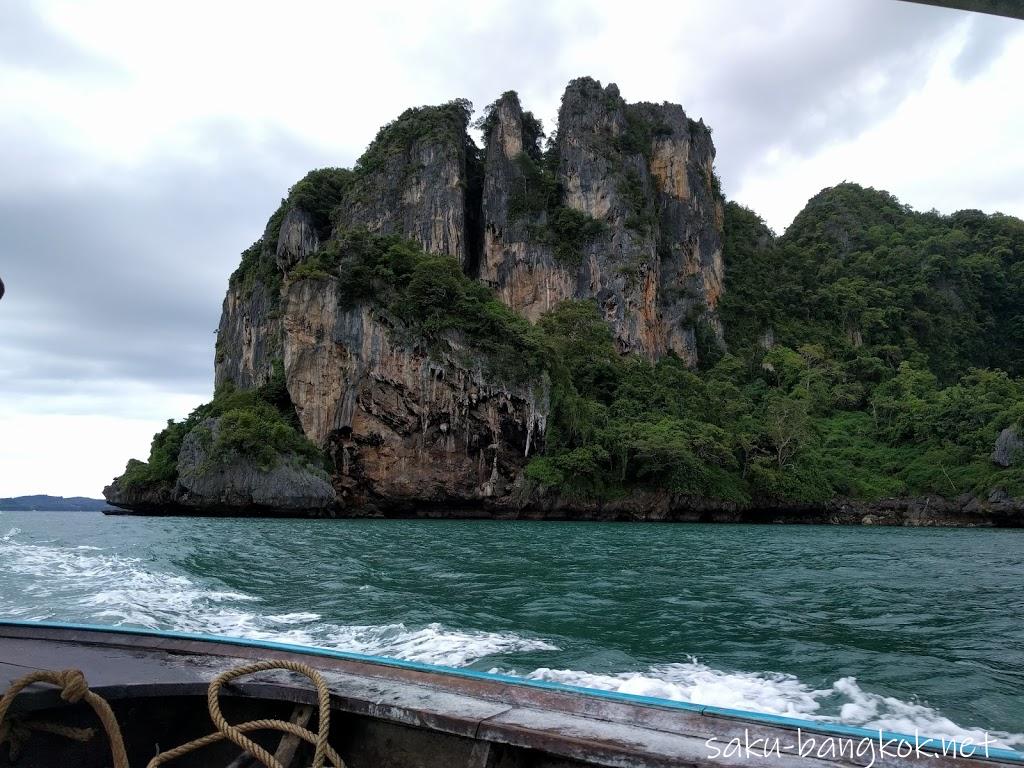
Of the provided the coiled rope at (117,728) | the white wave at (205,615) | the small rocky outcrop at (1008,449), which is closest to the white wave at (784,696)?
the white wave at (205,615)

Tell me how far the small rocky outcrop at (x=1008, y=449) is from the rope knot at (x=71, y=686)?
39468 mm

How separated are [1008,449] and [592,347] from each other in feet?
75.7

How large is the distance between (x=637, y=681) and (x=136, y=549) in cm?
1326

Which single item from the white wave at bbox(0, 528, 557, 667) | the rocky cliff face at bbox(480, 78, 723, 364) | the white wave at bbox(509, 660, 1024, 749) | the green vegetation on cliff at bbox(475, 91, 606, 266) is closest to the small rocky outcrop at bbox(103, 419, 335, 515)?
the white wave at bbox(0, 528, 557, 667)

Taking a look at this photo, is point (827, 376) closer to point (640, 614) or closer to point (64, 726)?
point (640, 614)

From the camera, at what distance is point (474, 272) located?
1933 inches

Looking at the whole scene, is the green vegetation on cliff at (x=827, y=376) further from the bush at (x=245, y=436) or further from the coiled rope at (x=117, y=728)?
the coiled rope at (x=117, y=728)

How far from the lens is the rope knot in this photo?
6.51ft

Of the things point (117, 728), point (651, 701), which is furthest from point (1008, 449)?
point (117, 728)

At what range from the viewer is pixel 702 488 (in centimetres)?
3362

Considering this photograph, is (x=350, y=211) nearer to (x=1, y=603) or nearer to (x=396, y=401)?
(x=396, y=401)

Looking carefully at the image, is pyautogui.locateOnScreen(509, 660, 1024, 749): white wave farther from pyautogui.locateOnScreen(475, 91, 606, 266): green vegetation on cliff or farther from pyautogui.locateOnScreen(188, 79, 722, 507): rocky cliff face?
pyautogui.locateOnScreen(475, 91, 606, 266): green vegetation on cliff

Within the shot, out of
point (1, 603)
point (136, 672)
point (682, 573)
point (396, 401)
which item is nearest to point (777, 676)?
point (136, 672)

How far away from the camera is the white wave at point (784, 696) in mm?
3730
